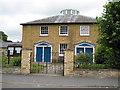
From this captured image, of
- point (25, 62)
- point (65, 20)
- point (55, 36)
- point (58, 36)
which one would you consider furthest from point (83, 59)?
point (65, 20)

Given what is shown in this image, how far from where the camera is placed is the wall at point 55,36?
2205 cm

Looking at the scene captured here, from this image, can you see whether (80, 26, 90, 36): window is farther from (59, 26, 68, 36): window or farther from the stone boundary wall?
the stone boundary wall

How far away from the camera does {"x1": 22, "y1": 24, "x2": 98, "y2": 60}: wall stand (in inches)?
868

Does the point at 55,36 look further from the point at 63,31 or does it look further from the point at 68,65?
the point at 68,65

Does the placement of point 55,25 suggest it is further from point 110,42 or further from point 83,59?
point 110,42

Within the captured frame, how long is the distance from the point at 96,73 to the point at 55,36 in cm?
1221

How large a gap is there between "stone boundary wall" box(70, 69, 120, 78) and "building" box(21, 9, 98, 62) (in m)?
10.3

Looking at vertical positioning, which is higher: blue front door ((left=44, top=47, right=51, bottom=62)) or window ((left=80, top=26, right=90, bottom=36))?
window ((left=80, top=26, right=90, bottom=36))

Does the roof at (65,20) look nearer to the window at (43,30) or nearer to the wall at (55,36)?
the wall at (55,36)

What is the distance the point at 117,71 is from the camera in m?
11.3

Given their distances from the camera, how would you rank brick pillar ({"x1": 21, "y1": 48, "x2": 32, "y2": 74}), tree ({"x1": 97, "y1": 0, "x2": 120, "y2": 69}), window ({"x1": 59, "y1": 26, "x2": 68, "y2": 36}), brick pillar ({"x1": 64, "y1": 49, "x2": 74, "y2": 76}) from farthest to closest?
window ({"x1": 59, "y1": 26, "x2": 68, "y2": 36}), brick pillar ({"x1": 21, "y1": 48, "x2": 32, "y2": 74}), brick pillar ({"x1": 64, "y1": 49, "x2": 74, "y2": 76}), tree ({"x1": 97, "y1": 0, "x2": 120, "y2": 69})

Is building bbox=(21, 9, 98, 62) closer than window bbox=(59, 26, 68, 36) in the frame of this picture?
Yes

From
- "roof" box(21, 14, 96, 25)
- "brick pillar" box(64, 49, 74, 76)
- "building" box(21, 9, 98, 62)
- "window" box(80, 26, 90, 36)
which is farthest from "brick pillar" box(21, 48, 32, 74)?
"window" box(80, 26, 90, 36)

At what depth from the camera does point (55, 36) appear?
894 inches
